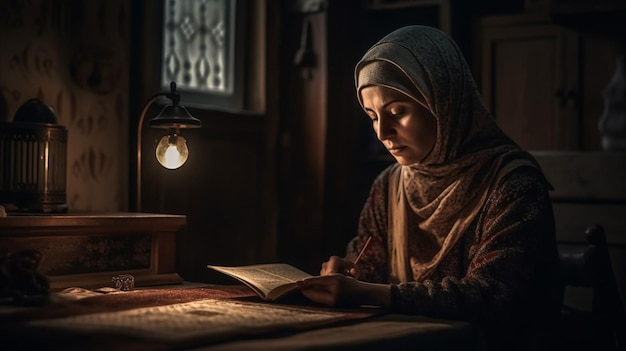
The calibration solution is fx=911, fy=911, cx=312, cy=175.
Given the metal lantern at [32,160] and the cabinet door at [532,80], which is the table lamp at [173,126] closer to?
the metal lantern at [32,160]

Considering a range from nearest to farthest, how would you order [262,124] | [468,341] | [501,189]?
[468,341], [501,189], [262,124]

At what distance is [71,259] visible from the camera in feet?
7.70

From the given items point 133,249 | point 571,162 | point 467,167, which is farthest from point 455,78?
point 571,162

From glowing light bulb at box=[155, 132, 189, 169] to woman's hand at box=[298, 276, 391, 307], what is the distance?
2.68ft

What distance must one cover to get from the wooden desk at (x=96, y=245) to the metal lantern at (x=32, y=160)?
20 cm

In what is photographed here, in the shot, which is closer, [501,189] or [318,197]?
[501,189]

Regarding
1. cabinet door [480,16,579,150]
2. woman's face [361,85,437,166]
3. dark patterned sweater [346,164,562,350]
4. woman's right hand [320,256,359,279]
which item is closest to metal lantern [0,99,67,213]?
woman's right hand [320,256,359,279]

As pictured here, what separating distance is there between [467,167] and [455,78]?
233 millimetres

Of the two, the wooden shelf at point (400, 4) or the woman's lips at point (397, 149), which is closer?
the woman's lips at point (397, 149)

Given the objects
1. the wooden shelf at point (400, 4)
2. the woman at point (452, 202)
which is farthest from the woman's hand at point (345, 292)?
the wooden shelf at point (400, 4)

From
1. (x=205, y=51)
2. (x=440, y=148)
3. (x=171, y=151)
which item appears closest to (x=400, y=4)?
(x=205, y=51)

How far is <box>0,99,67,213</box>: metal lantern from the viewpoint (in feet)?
8.38

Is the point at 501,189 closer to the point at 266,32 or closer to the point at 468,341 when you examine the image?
the point at 468,341

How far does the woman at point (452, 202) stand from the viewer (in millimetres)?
2068
